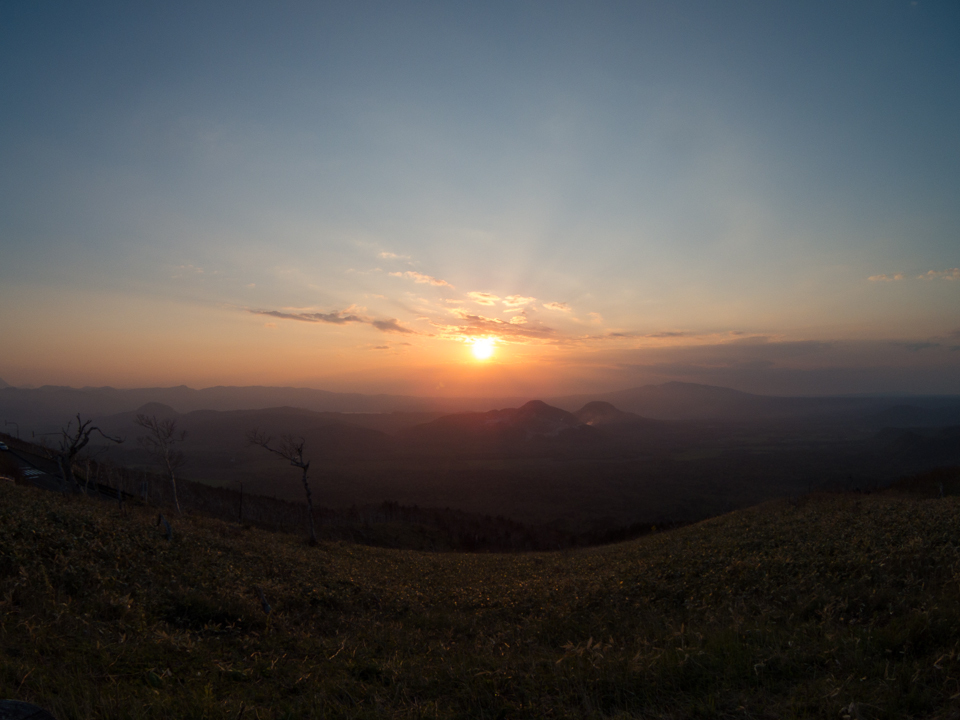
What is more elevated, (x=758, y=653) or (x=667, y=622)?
(x=758, y=653)

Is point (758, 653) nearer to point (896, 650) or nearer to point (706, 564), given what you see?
point (896, 650)

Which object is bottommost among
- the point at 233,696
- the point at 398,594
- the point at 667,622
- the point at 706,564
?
the point at 398,594

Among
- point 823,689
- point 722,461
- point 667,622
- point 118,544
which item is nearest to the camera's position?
point 823,689

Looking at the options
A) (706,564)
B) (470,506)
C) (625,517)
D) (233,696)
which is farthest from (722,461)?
(233,696)

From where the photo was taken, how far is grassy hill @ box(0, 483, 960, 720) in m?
6.32

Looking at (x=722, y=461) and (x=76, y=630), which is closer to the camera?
(x=76, y=630)

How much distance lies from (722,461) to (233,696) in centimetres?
22455

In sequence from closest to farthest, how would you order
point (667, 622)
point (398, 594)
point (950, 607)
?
point (950, 607)
point (667, 622)
point (398, 594)

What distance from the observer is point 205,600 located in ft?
37.6

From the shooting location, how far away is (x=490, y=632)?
1228cm

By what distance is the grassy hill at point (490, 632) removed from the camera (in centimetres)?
632

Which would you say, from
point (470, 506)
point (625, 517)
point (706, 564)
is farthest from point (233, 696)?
point (470, 506)

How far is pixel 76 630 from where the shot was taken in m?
8.61

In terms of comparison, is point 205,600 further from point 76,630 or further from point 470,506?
point 470,506
